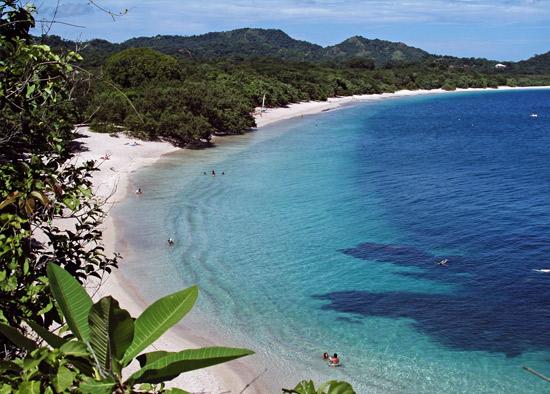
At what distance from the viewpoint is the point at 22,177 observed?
552 cm

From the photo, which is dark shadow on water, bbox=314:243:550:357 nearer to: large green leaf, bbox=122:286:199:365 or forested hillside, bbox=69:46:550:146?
forested hillside, bbox=69:46:550:146

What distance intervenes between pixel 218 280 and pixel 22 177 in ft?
61.8

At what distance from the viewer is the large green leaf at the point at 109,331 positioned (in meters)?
3.05

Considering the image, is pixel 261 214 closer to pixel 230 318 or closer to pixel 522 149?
pixel 230 318

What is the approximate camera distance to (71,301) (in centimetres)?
331

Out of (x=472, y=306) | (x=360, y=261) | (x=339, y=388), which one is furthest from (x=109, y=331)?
(x=360, y=261)

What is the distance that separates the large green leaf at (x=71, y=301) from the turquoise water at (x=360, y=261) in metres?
13.7

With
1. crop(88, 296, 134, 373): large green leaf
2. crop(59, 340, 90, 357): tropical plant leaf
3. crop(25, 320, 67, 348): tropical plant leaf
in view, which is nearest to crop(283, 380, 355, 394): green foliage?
crop(88, 296, 134, 373): large green leaf

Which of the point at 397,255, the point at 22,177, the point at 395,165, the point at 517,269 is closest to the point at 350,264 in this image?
the point at 397,255

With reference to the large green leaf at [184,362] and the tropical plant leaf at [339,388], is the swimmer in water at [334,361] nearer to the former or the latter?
the tropical plant leaf at [339,388]

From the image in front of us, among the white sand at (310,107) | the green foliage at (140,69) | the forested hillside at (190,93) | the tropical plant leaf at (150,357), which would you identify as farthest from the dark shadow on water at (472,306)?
the green foliage at (140,69)

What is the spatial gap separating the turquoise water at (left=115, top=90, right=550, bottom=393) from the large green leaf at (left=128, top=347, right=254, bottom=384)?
45.1ft

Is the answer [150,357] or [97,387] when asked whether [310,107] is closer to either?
[150,357]

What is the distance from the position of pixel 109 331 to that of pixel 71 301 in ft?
1.30
